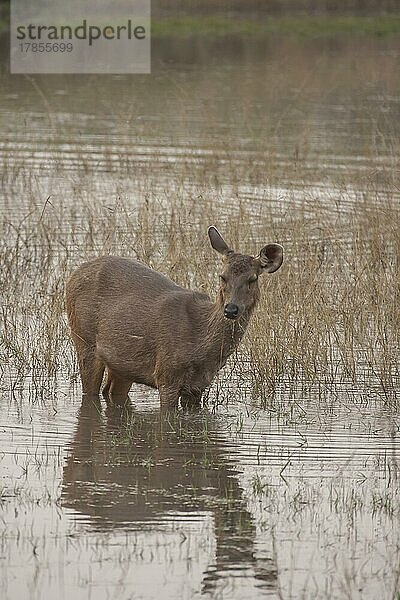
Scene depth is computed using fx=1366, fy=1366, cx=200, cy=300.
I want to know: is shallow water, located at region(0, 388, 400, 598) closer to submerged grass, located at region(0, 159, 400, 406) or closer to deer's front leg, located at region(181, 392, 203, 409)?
deer's front leg, located at region(181, 392, 203, 409)

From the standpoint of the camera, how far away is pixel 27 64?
3438cm

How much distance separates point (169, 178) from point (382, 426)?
27.7 feet

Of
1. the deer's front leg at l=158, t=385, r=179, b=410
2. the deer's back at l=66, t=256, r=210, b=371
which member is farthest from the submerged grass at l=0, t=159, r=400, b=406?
the deer's front leg at l=158, t=385, r=179, b=410

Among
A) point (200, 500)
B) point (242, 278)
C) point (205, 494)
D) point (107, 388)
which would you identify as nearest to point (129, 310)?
point (107, 388)

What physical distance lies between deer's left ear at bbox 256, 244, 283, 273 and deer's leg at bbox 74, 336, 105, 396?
4.95ft

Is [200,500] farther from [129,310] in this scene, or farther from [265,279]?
[265,279]

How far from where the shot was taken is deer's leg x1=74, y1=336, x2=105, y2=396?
1004cm

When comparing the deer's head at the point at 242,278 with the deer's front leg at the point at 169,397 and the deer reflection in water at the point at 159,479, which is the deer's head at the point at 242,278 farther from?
the deer reflection in water at the point at 159,479

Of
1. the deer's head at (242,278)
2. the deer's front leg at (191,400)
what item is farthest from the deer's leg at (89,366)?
the deer's head at (242,278)

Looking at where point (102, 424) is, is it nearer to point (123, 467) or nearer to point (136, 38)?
point (123, 467)

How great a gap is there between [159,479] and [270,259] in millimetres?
1951

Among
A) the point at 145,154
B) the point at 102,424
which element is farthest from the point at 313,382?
the point at 145,154

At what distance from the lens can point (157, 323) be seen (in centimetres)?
951

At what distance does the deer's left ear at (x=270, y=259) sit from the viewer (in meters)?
9.30
